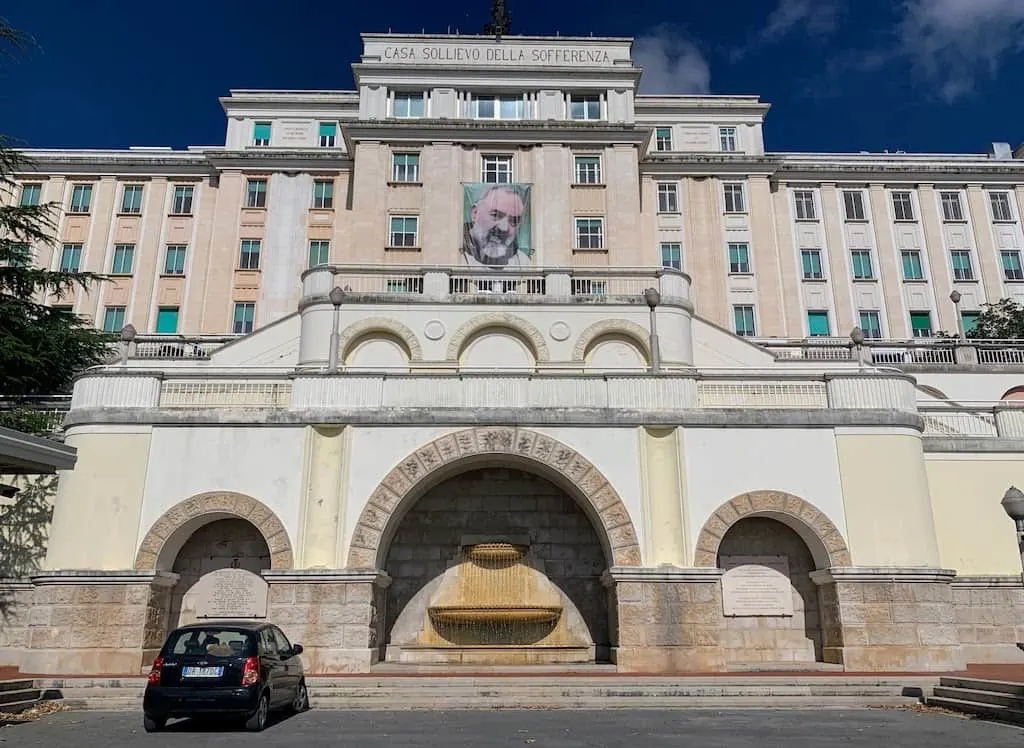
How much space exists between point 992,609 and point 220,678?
15.4 meters

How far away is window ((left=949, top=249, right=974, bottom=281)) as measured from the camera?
42375 millimetres

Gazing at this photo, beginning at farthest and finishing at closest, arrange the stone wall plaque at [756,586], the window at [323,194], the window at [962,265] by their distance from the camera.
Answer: the window at [962,265]
the window at [323,194]
the stone wall plaque at [756,586]

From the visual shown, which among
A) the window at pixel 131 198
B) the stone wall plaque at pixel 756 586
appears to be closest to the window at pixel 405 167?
the window at pixel 131 198

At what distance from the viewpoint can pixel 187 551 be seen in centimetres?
1727

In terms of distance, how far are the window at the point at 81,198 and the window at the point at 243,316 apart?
1053cm

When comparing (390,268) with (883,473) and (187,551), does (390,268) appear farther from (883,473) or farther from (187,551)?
(883,473)

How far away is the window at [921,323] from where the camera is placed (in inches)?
1615

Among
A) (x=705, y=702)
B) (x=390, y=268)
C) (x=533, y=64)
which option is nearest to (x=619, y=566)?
(x=705, y=702)

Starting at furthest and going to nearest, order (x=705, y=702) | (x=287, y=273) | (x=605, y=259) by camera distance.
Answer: (x=287, y=273)
(x=605, y=259)
(x=705, y=702)

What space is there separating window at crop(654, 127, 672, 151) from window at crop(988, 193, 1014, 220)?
17.4 m

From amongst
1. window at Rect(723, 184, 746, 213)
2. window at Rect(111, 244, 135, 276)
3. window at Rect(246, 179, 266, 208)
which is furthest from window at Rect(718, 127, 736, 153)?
window at Rect(111, 244, 135, 276)

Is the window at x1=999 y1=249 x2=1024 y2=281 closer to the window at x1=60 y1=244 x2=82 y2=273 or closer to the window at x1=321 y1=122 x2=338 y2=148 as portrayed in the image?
the window at x1=321 y1=122 x2=338 y2=148

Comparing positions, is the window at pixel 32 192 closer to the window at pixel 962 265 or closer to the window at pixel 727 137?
the window at pixel 727 137

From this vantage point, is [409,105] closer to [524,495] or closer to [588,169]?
[588,169]
